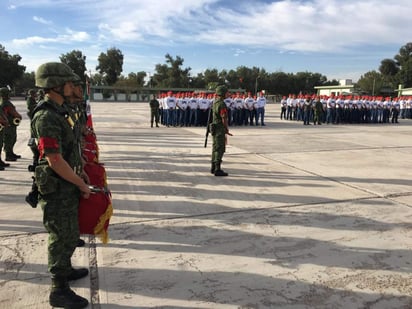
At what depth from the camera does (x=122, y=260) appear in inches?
151

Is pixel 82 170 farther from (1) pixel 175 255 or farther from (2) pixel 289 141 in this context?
(2) pixel 289 141

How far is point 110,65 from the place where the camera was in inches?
3305

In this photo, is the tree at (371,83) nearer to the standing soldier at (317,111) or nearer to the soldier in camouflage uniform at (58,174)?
the standing soldier at (317,111)

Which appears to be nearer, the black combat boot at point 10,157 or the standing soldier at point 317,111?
the black combat boot at point 10,157

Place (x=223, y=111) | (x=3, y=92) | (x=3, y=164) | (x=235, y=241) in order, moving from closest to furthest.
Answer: (x=235, y=241) < (x=223, y=111) < (x=3, y=164) < (x=3, y=92)

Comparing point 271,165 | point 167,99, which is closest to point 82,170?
point 271,165

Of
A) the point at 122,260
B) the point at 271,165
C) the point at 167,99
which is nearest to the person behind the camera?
the point at 122,260

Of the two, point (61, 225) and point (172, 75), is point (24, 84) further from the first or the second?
point (61, 225)

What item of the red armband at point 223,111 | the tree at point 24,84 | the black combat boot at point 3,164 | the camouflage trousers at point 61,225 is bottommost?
the black combat boot at point 3,164

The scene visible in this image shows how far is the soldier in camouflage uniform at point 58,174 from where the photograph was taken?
9.02 feet

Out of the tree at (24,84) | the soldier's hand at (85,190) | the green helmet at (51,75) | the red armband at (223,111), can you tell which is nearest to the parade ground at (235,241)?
the soldier's hand at (85,190)

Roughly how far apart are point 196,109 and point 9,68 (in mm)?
65292

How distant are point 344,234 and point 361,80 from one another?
3394 inches

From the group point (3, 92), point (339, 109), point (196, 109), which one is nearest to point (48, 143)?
point (3, 92)
